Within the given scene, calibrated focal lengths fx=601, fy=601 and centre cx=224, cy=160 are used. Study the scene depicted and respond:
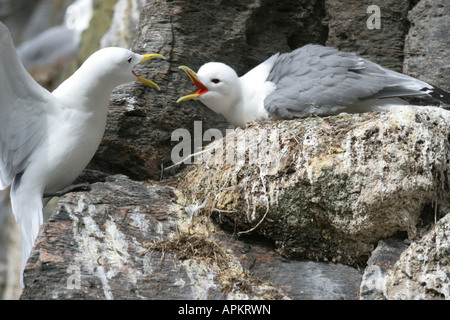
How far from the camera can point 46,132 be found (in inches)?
141

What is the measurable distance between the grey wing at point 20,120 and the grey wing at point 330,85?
1441 millimetres

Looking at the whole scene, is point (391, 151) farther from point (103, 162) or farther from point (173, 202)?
point (103, 162)

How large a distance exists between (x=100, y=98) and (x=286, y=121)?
3.75ft

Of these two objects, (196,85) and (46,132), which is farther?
(196,85)

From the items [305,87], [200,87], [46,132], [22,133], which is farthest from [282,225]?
[22,133]

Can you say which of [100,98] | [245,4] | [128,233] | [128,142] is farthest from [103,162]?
[245,4]

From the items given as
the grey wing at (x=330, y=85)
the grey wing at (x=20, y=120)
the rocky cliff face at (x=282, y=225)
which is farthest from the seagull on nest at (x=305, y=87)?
the grey wing at (x=20, y=120)

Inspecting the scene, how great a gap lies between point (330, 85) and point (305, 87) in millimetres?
160

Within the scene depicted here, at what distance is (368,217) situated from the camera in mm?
3225

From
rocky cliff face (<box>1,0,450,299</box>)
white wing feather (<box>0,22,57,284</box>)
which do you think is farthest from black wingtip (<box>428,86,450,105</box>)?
white wing feather (<box>0,22,57,284</box>)

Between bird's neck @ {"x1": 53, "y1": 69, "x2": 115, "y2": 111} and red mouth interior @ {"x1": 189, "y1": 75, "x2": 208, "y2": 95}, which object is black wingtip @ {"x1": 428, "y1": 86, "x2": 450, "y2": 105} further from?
bird's neck @ {"x1": 53, "y1": 69, "x2": 115, "y2": 111}

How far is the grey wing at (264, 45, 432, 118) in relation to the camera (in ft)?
12.5

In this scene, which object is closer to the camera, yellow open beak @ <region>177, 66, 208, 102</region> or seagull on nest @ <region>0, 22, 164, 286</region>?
seagull on nest @ <region>0, 22, 164, 286</region>

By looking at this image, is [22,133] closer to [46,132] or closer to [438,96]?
[46,132]
